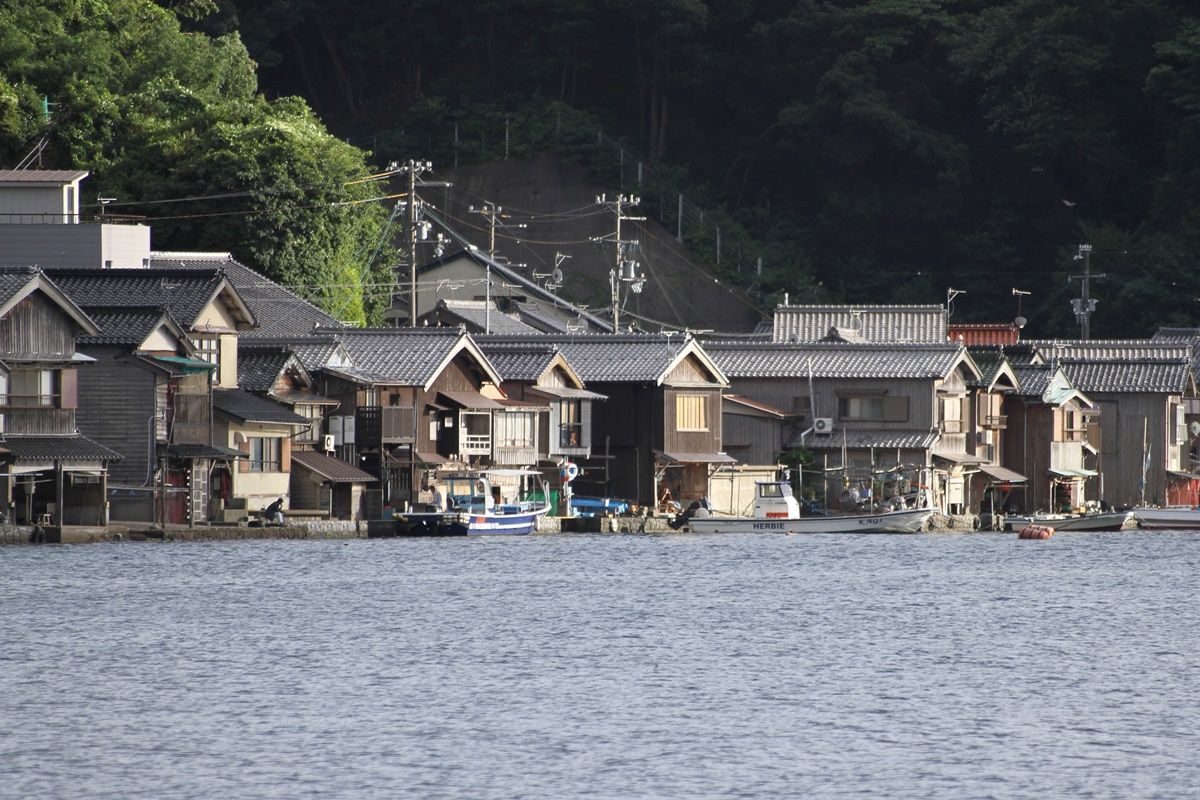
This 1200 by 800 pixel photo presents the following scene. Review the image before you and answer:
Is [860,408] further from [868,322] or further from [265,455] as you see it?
[265,455]

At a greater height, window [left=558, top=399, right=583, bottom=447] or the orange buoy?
window [left=558, top=399, right=583, bottom=447]

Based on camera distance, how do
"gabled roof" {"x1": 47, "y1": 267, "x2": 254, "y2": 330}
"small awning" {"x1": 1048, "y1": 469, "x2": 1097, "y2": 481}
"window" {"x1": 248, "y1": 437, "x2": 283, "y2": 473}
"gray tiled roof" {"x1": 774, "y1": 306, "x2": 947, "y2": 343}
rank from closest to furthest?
"gabled roof" {"x1": 47, "y1": 267, "x2": 254, "y2": 330}
"window" {"x1": 248, "y1": 437, "x2": 283, "y2": 473}
"small awning" {"x1": 1048, "y1": 469, "x2": 1097, "y2": 481}
"gray tiled roof" {"x1": 774, "y1": 306, "x2": 947, "y2": 343}

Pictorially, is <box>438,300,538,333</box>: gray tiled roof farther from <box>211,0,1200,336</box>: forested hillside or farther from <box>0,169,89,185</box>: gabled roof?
<box>0,169,89,185</box>: gabled roof

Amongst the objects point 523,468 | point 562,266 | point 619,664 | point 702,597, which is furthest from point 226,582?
point 562,266

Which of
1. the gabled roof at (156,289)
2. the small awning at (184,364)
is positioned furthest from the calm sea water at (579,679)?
the gabled roof at (156,289)

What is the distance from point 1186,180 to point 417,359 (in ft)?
156

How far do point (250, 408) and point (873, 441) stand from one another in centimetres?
2501

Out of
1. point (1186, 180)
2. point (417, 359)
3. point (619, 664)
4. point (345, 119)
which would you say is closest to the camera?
point (619, 664)

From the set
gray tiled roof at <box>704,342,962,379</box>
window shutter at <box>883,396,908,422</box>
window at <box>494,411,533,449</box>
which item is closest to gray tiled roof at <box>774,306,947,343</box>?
gray tiled roof at <box>704,342,962,379</box>

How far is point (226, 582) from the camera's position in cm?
4600

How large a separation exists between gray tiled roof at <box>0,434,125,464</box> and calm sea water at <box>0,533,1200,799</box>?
7.68ft

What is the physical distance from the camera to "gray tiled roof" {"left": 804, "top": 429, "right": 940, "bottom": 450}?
246 ft

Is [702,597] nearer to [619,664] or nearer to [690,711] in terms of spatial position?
[619,664]

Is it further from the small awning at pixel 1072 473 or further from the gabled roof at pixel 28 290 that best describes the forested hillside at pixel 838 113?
the gabled roof at pixel 28 290
